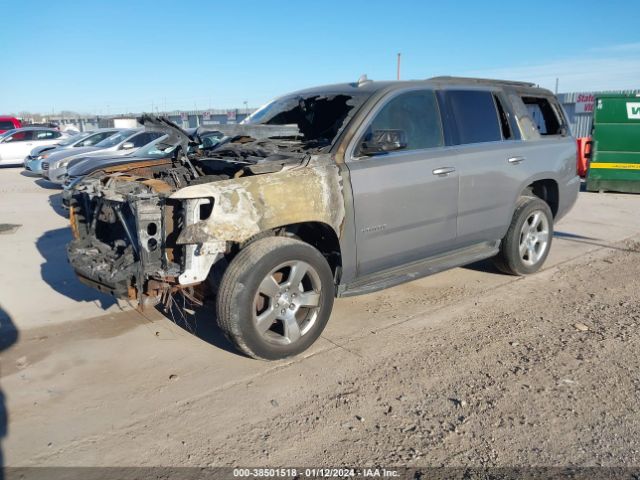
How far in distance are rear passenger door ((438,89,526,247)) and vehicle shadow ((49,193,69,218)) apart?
7566mm

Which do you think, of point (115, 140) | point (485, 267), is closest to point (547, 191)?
point (485, 267)

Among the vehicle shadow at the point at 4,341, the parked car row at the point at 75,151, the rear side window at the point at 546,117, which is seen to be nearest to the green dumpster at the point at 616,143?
the rear side window at the point at 546,117

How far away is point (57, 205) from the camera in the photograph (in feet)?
35.4

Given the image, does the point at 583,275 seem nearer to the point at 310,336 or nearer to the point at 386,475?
the point at 310,336

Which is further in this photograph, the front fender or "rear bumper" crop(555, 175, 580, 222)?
"rear bumper" crop(555, 175, 580, 222)

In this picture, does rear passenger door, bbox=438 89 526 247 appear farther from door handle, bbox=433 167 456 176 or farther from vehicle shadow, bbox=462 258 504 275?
vehicle shadow, bbox=462 258 504 275

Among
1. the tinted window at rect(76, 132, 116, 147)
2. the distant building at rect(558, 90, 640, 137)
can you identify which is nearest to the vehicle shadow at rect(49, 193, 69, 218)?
the tinted window at rect(76, 132, 116, 147)

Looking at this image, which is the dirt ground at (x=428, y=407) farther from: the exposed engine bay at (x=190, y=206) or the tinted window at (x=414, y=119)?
the tinted window at (x=414, y=119)

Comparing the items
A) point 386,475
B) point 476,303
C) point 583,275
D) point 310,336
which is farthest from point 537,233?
point 386,475

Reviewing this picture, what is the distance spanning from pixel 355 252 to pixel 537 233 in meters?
2.70

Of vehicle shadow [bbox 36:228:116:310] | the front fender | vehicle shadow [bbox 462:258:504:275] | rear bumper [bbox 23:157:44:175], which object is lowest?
vehicle shadow [bbox 462:258:504:275]

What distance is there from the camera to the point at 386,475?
2.64 metres

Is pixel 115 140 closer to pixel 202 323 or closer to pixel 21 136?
pixel 21 136

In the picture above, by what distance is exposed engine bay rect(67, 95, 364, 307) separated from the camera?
137 inches
